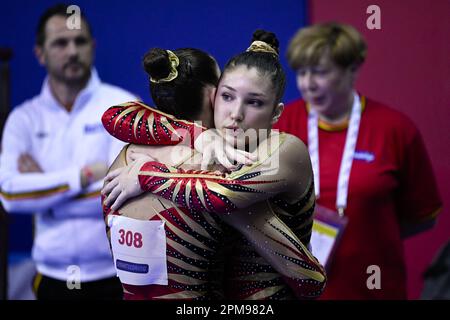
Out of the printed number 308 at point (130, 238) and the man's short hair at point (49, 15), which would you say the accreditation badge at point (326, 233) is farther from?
the man's short hair at point (49, 15)

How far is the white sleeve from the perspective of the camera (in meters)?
2.87

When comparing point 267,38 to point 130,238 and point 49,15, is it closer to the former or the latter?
point 130,238

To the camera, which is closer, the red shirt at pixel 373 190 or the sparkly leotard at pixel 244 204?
the sparkly leotard at pixel 244 204

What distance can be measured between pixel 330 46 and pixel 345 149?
34 centimetres

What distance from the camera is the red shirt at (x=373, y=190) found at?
2537mm

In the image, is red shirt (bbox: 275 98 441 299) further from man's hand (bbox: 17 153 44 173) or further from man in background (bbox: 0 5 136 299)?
man's hand (bbox: 17 153 44 173)

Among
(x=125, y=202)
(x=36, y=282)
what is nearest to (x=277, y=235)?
(x=125, y=202)

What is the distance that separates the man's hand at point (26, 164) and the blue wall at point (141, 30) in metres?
0.50

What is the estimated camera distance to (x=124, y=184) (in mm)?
1731

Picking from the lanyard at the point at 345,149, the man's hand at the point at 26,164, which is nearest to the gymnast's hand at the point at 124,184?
the lanyard at the point at 345,149

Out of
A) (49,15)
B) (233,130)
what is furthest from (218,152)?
(49,15)

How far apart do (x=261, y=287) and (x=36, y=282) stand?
1519 mm

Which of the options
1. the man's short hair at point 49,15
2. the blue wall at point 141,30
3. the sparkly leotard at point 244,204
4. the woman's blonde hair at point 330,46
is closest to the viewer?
the sparkly leotard at point 244,204
